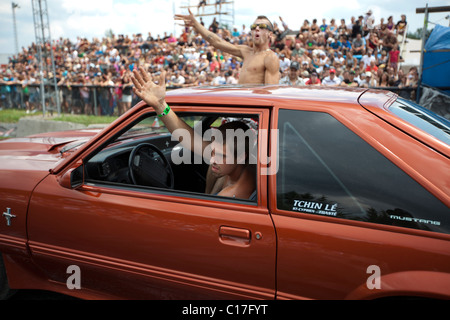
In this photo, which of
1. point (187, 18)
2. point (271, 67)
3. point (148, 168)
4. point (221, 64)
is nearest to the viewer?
point (148, 168)

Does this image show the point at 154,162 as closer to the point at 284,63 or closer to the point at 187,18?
the point at 187,18

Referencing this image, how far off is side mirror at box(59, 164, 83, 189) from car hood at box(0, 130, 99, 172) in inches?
11.9

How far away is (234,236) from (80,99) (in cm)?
1359

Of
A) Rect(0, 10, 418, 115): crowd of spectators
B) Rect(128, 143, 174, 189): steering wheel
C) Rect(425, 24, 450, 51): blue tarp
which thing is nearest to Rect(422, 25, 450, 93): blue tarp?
Rect(425, 24, 450, 51): blue tarp

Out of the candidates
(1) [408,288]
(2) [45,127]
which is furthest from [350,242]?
(2) [45,127]

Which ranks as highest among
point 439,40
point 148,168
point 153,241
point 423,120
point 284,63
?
point 439,40

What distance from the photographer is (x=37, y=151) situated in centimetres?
305

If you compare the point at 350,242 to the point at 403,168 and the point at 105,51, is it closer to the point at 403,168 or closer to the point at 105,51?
the point at 403,168

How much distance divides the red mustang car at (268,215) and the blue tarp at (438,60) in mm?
6598

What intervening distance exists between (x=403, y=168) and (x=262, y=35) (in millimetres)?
3194

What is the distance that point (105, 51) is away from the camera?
70.2ft

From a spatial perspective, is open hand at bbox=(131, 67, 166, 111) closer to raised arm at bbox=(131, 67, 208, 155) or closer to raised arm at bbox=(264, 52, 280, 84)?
raised arm at bbox=(131, 67, 208, 155)

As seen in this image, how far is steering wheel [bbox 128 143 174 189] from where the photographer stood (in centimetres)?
238

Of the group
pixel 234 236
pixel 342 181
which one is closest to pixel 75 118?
pixel 234 236
